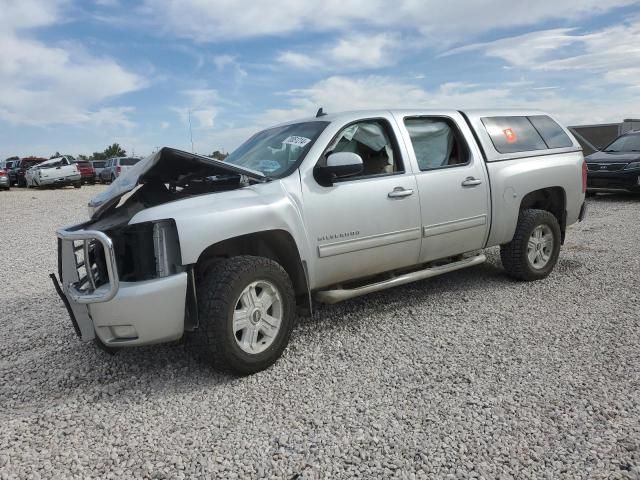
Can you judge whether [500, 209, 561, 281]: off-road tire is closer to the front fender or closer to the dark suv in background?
the front fender

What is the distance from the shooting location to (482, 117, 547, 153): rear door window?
206 inches

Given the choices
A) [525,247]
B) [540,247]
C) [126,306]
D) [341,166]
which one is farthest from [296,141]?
[540,247]

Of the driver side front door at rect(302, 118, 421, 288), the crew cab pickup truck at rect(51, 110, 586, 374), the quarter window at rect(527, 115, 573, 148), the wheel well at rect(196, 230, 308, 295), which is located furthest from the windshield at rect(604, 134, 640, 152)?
the wheel well at rect(196, 230, 308, 295)

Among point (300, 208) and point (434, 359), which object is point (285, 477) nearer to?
point (434, 359)

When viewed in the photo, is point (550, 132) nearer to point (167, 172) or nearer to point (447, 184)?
point (447, 184)

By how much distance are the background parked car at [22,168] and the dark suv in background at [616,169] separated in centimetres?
2759

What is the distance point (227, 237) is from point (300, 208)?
0.65 metres

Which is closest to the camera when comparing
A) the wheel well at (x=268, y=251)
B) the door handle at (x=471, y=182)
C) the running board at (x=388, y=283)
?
the wheel well at (x=268, y=251)

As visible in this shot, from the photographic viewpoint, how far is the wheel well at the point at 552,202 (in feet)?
18.4

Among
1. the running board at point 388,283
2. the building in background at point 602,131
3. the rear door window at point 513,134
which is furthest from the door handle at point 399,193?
the building in background at point 602,131

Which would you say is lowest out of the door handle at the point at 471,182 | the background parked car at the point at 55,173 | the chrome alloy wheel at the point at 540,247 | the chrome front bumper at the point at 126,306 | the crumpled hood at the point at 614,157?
the chrome alloy wheel at the point at 540,247

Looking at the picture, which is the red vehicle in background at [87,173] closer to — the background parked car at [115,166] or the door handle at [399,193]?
the background parked car at [115,166]

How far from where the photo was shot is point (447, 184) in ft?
15.3

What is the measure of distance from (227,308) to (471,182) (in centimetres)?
271
